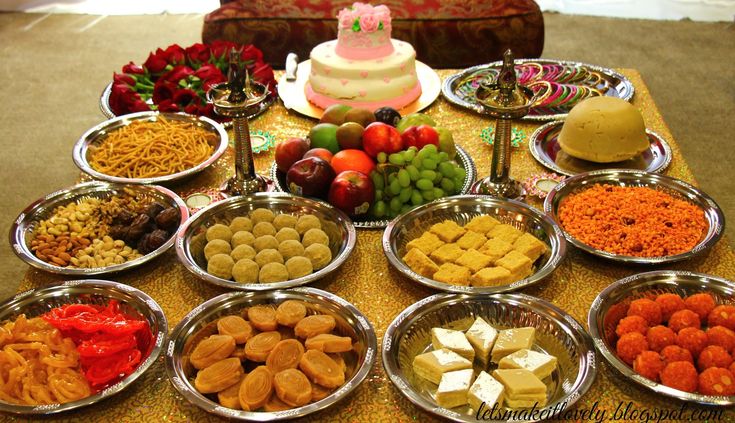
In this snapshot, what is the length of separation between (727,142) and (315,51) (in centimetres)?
226

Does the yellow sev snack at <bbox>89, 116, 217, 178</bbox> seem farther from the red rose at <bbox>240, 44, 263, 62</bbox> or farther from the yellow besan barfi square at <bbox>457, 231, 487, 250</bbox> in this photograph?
the yellow besan barfi square at <bbox>457, 231, 487, 250</bbox>

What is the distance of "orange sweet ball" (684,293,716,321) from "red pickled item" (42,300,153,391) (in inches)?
37.5

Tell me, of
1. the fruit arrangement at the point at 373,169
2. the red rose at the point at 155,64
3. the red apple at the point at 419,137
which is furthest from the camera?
the red rose at the point at 155,64

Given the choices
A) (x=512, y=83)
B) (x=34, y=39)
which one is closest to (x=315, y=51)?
(x=512, y=83)

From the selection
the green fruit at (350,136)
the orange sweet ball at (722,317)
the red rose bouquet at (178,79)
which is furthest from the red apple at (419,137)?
the orange sweet ball at (722,317)

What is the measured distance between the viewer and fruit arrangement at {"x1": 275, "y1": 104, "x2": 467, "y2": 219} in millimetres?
1652

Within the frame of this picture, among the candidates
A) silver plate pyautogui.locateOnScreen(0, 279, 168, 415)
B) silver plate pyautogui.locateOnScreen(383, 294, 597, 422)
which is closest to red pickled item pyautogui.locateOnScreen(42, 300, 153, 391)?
silver plate pyautogui.locateOnScreen(0, 279, 168, 415)

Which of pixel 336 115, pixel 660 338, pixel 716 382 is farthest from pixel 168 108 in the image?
pixel 716 382

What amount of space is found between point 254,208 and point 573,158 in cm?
84

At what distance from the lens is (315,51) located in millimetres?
2289

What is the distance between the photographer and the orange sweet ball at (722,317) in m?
1.29

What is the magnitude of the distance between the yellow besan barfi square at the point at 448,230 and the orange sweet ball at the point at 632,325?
39 cm

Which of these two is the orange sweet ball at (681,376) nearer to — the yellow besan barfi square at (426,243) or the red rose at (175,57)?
the yellow besan barfi square at (426,243)

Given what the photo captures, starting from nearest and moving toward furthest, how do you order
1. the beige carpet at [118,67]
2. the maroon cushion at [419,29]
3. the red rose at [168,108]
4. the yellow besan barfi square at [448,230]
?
1. the yellow besan barfi square at [448,230]
2. the red rose at [168,108]
3. the maroon cushion at [419,29]
4. the beige carpet at [118,67]
